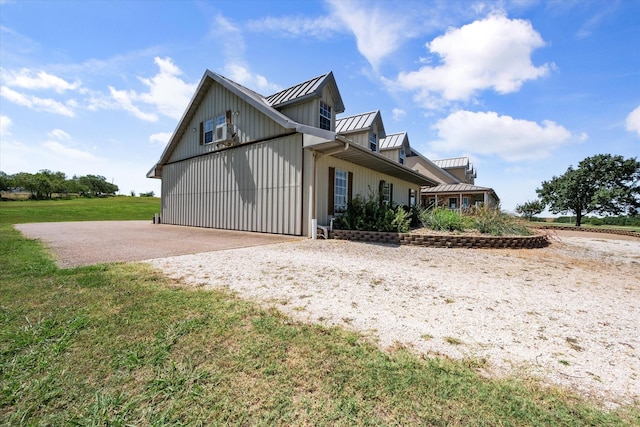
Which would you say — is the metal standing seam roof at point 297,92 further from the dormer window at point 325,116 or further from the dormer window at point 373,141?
the dormer window at point 373,141

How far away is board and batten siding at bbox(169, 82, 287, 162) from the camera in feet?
32.6

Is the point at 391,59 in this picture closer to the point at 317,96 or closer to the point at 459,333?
the point at 317,96

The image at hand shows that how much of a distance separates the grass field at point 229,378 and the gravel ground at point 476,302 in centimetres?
27

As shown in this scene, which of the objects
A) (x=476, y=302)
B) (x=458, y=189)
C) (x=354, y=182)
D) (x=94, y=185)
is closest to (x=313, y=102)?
(x=354, y=182)

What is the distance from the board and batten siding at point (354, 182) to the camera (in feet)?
30.6

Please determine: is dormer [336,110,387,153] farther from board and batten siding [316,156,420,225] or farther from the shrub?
the shrub

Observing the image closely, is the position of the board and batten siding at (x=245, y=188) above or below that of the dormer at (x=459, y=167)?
below

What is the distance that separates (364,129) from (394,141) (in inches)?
201

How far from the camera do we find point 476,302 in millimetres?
3178

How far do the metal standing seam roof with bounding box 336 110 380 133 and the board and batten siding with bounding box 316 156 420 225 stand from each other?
7.17 feet

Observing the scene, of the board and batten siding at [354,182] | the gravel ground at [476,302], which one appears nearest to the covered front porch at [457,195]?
the board and batten siding at [354,182]

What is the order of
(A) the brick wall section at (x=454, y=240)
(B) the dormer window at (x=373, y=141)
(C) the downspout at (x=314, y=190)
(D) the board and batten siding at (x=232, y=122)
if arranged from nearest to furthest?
(A) the brick wall section at (x=454, y=240), (C) the downspout at (x=314, y=190), (D) the board and batten siding at (x=232, y=122), (B) the dormer window at (x=373, y=141)

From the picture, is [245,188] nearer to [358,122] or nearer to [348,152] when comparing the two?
[348,152]

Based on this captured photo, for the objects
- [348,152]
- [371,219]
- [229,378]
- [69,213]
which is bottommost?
[229,378]
